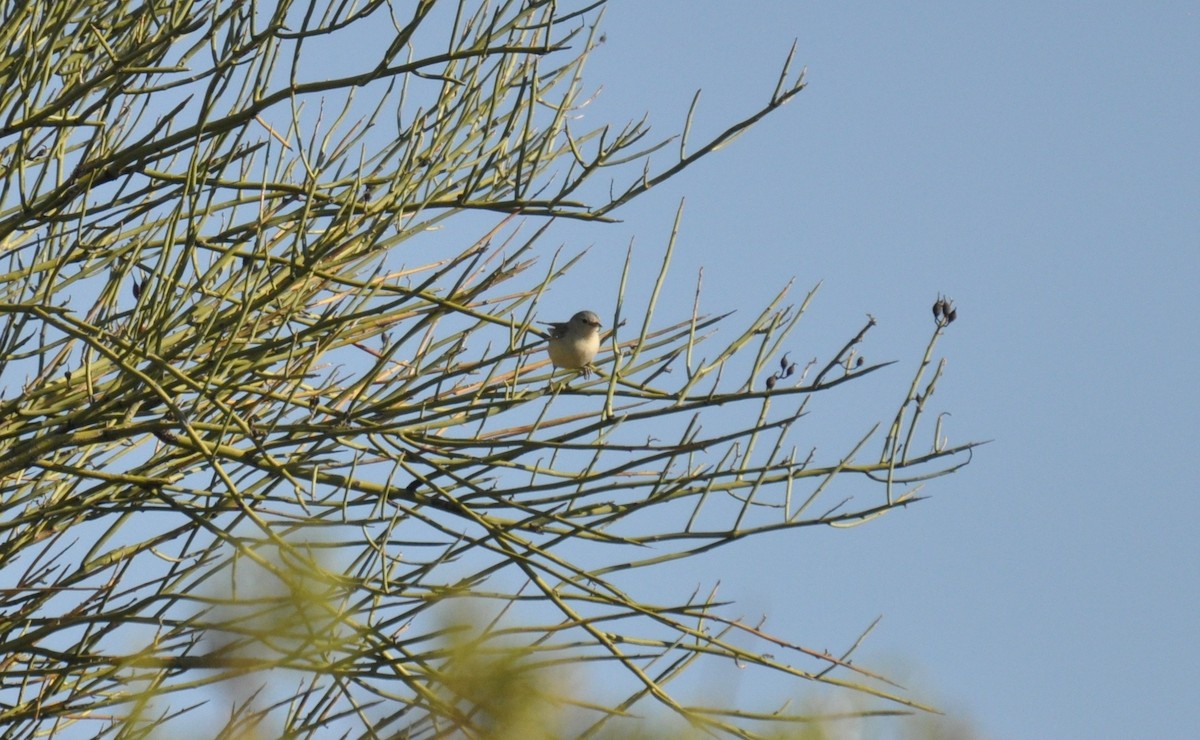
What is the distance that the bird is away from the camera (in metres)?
5.16

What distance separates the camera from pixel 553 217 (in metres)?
4.08

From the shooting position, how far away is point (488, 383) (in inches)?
158

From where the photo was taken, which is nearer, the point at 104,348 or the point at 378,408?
the point at 104,348

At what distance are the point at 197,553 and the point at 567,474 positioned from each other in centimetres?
128

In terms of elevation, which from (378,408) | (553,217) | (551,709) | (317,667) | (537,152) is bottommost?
(551,709)

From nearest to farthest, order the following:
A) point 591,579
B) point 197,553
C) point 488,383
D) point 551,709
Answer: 1. point 551,709
2. point 591,579
3. point 488,383
4. point 197,553

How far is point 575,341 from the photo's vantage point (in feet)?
17.7

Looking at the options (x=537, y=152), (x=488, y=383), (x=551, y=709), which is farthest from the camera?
(x=537, y=152)

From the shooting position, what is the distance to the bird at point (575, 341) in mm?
5156

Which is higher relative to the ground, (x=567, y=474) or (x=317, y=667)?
(x=567, y=474)

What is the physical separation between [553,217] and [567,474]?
2.58 ft

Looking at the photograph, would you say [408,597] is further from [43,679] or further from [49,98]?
[49,98]

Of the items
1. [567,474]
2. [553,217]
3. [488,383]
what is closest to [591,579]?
[567,474]

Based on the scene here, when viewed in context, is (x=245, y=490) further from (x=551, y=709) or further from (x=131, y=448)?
(x=551, y=709)
